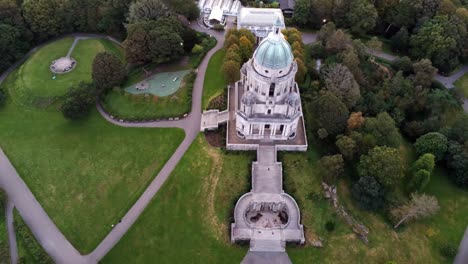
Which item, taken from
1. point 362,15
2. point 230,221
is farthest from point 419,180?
point 362,15

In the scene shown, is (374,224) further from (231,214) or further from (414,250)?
(231,214)

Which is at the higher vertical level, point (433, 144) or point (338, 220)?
point (433, 144)

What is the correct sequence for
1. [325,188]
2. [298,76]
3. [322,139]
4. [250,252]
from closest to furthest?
[250,252], [325,188], [322,139], [298,76]

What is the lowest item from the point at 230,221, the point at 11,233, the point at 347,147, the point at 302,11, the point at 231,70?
the point at 11,233

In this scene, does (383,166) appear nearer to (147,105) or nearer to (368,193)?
(368,193)

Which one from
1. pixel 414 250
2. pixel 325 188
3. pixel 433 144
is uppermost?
pixel 433 144

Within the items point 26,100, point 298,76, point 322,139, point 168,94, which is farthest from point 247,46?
point 26,100
